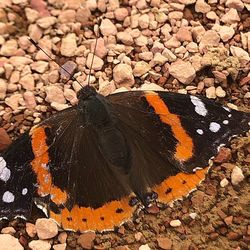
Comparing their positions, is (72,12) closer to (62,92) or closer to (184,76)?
(62,92)

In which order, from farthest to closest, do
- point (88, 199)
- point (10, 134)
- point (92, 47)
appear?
point (92, 47), point (10, 134), point (88, 199)

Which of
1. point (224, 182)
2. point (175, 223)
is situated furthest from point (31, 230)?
point (224, 182)

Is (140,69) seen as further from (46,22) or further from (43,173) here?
(43,173)

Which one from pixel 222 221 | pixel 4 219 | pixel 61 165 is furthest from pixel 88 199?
pixel 222 221

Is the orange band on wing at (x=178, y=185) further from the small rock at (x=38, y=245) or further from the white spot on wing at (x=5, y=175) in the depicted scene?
the white spot on wing at (x=5, y=175)

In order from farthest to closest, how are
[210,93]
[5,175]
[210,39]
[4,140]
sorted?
[210,39]
[210,93]
[4,140]
[5,175]

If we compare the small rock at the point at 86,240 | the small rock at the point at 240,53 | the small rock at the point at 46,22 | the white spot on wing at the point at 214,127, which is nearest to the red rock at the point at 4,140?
the small rock at the point at 86,240

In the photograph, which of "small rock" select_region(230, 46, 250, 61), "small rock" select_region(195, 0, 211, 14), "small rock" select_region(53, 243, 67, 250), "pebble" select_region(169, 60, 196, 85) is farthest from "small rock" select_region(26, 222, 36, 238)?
"small rock" select_region(195, 0, 211, 14)
